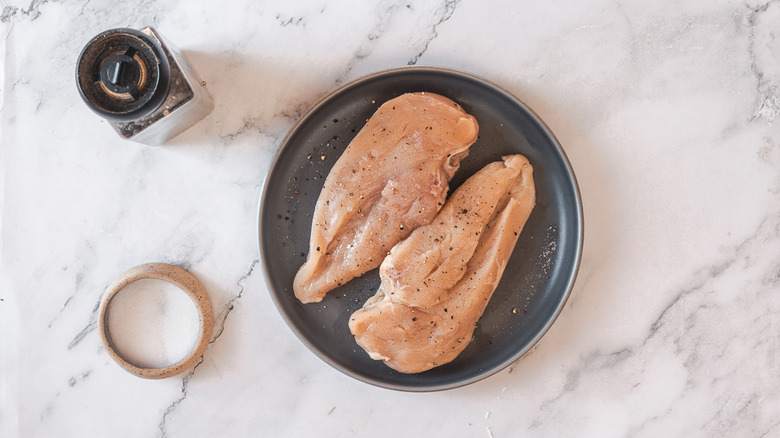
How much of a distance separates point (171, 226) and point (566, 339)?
132 cm

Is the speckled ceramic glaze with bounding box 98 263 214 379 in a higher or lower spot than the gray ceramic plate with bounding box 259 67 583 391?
lower

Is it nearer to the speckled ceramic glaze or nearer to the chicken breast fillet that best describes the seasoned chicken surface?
the chicken breast fillet

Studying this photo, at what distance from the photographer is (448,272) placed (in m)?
1.60

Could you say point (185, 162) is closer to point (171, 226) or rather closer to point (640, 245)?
point (171, 226)

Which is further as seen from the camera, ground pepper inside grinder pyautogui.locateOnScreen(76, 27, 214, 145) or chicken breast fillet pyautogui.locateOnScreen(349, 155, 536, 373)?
chicken breast fillet pyautogui.locateOnScreen(349, 155, 536, 373)

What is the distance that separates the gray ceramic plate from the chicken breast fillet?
0.28 ft

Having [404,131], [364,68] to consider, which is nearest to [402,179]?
[404,131]

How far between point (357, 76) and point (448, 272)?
2.24 feet

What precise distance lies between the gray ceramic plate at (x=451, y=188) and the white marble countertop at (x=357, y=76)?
113mm

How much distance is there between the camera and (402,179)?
161 centimetres

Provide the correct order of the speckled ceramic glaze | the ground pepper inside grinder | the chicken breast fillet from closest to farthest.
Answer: the ground pepper inside grinder < the chicken breast fillet < the speckled ceramic glaze

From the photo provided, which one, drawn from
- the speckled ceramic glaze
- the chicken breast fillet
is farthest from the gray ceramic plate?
the speckled ceramic glaze

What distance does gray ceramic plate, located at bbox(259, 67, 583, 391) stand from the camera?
5.53 feet

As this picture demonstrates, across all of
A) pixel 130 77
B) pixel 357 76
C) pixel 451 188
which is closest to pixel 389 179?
pixel 451 188
